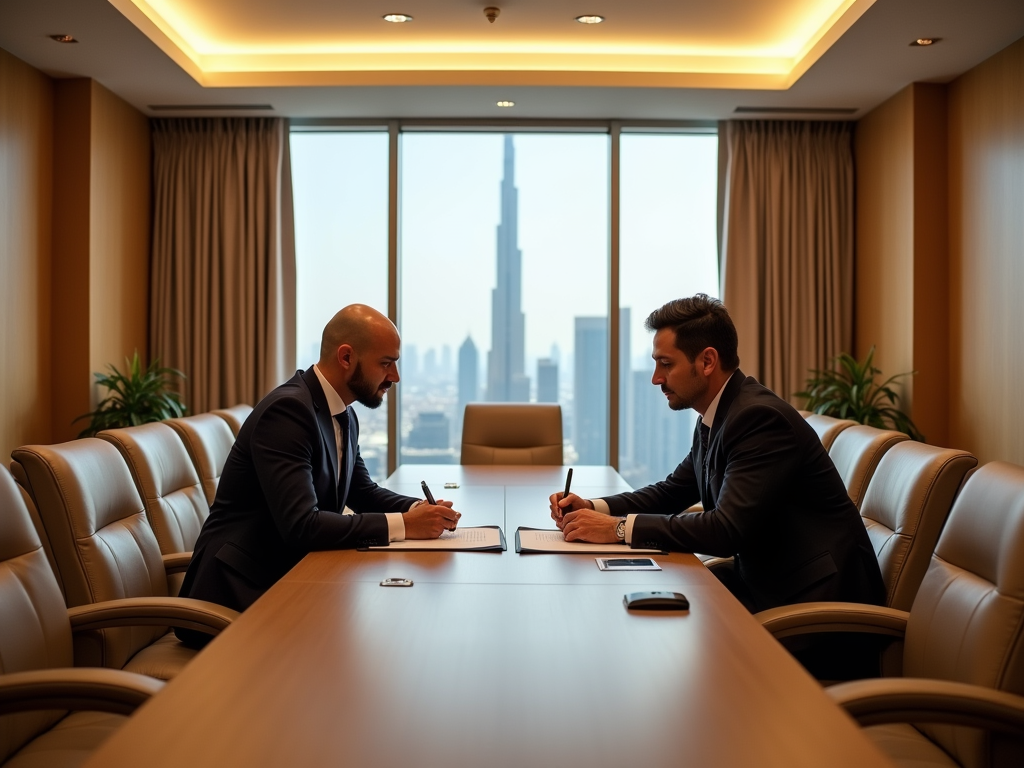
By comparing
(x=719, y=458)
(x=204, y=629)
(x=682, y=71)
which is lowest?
(x=204, y=629)

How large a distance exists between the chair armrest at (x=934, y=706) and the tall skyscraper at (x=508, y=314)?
16.6 ft

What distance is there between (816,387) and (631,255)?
5.09ft

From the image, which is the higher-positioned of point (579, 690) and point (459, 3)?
point (459, 3)

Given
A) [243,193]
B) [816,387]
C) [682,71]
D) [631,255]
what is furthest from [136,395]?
[816,387]

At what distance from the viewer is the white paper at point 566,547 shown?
2184mm

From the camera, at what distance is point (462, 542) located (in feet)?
7.45

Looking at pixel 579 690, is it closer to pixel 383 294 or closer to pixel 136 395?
pixel 136 395

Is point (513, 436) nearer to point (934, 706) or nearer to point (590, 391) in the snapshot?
point (590, 391)

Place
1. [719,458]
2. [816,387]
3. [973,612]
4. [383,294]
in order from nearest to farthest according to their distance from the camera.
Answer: [973,612] < [719,458] < [816,387] < [383,294]

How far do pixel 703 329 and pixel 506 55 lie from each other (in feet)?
11.6

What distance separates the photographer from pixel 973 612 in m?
1.62

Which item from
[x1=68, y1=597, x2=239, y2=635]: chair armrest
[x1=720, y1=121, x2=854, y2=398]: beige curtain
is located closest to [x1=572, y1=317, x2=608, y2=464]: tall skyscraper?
[x1=720, y1=121, x2=854, y2=398]: beige curtain

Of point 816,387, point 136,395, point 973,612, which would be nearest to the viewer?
point 973,612

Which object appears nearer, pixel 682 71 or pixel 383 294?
pixel 682 71
